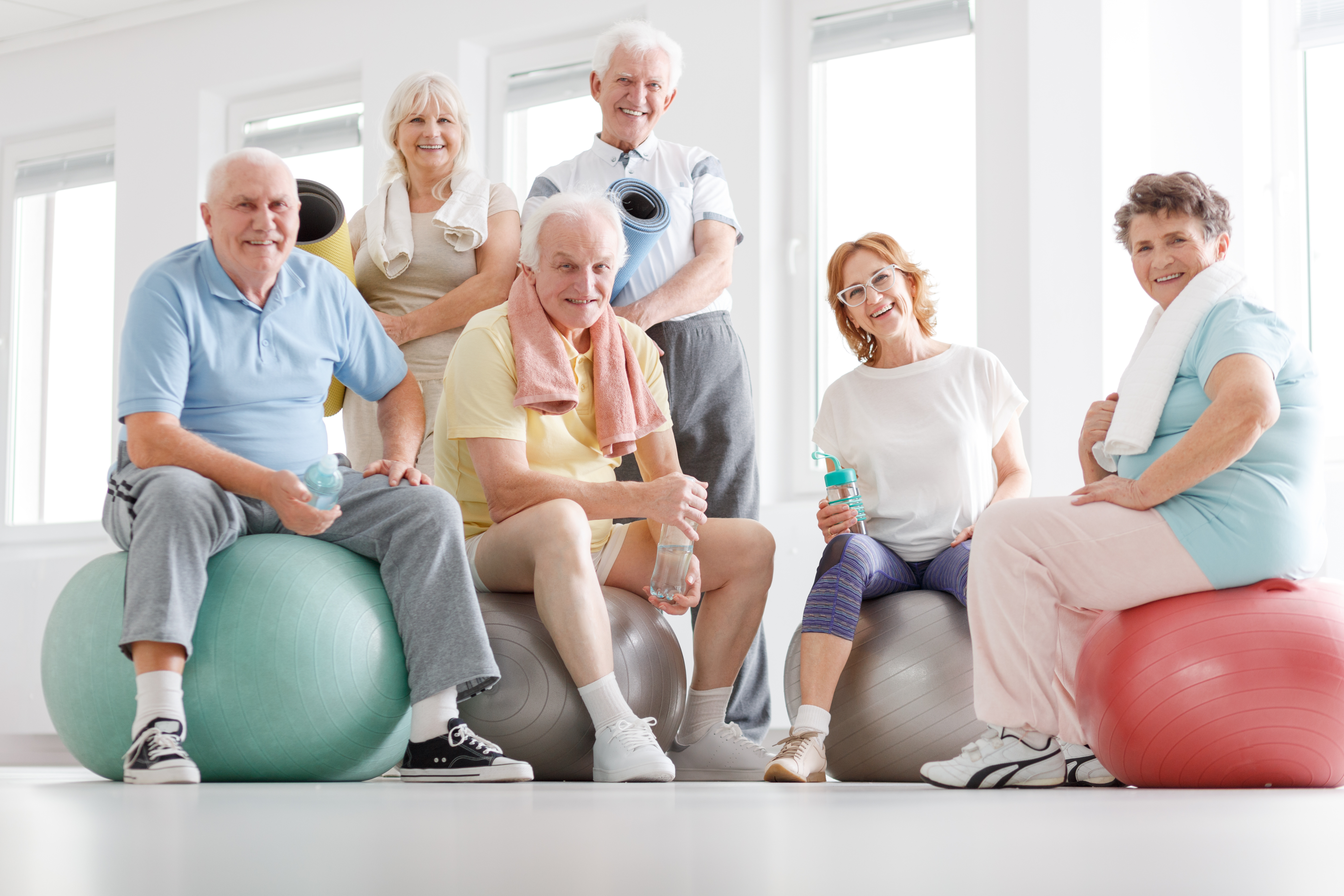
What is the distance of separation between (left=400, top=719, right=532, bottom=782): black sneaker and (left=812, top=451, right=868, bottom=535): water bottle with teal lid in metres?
0.86

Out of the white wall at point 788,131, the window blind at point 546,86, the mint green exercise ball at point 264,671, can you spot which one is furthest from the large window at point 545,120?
the mint green exercise ball at point 264,671

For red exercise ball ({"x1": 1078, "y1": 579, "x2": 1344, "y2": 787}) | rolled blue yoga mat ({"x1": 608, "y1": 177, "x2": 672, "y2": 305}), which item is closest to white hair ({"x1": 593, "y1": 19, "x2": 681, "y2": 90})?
rolled blue yoga mat ({"x1": 608, "y1": 177, "x2": 672, "y2": 305})

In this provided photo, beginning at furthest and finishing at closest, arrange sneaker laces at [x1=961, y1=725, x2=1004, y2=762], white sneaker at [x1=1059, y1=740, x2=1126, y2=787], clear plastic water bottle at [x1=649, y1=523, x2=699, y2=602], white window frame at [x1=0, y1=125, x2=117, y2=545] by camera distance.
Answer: white window frame at [x1=0, y1=125, x2=117, y2=545]
clear plastic water bottle at [x1=649, y1=523, x2=699, y2=602]
white sneaker at [x1=1059, y1=740, x2=1126, y2=787]
sneaker laces at [x1=961, y1=725, x2=1004, y2=762]

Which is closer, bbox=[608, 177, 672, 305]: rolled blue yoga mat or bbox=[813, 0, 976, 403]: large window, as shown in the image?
bbox=[608, 177, 672, 305]: rolled blue yoga mat

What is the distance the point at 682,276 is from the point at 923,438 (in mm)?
680

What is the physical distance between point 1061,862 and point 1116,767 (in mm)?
1153

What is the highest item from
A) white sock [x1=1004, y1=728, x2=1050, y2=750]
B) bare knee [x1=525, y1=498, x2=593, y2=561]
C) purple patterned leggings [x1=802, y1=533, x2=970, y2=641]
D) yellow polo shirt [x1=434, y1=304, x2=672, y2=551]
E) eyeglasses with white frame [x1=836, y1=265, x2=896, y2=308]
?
eyeglasses with white frame [x1=836, y1=265, x2=896, y2=308]

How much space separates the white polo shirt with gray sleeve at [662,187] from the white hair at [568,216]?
386 mm

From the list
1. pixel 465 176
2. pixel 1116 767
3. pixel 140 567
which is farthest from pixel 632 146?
pixel 1116 767

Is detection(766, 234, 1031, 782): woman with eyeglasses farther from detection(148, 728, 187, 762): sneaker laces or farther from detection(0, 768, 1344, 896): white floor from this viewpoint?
detection(148, 728, 187, 762): sneaker laces

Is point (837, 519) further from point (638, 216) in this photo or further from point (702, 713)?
point (638, 216)

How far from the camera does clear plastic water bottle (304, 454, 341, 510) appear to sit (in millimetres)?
2230

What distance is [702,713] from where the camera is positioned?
256cm

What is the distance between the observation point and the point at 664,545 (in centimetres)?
247
